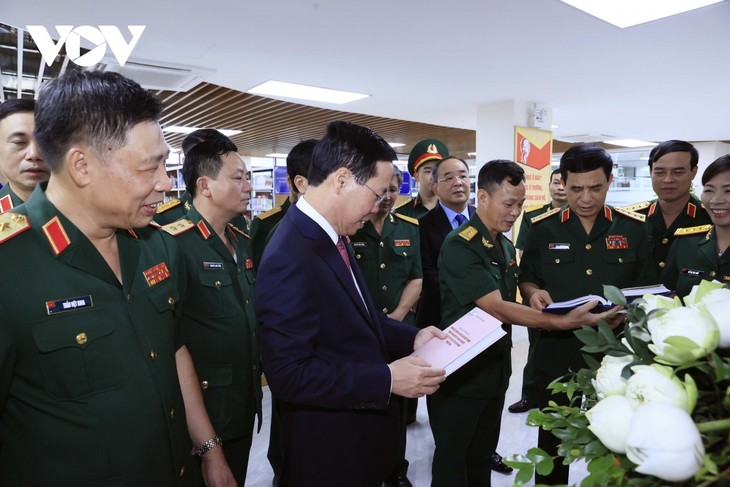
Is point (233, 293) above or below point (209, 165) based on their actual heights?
below

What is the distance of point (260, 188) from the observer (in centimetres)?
940

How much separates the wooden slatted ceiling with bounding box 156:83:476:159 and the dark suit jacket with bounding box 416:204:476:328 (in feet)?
10.7

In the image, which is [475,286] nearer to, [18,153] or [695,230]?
[695,230]

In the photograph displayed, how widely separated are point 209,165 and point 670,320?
1828 millimetres

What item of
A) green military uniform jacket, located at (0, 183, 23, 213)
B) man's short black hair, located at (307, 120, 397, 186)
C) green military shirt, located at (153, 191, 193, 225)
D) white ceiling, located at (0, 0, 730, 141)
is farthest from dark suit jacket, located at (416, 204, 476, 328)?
green military uniform jacket, located at (0, 183, 23, 213)

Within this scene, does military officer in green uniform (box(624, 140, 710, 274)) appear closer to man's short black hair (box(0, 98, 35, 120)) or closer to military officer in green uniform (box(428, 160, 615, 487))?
military officer in green uniform (box(428, 160, 615, 487))

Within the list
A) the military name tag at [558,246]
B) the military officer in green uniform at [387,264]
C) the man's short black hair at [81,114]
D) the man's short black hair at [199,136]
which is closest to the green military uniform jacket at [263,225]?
the military officer in green uniform at [387,264]

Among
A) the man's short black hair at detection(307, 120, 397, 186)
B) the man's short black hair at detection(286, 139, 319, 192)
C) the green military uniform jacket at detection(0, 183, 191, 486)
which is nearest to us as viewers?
the green military uniform jacket at detection(0, 183, 191, 486)

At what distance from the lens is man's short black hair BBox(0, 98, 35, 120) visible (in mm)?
2035

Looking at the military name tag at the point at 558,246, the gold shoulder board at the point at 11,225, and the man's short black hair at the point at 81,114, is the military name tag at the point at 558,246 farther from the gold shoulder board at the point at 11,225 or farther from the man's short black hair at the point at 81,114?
the gold shoulder board at the point at 11,225

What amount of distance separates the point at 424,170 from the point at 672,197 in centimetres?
178

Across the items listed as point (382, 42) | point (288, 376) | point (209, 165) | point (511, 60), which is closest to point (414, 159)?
point (382, 42)

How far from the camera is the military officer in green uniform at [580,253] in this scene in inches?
86.0

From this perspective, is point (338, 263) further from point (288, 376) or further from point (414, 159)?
point (414, 159)
